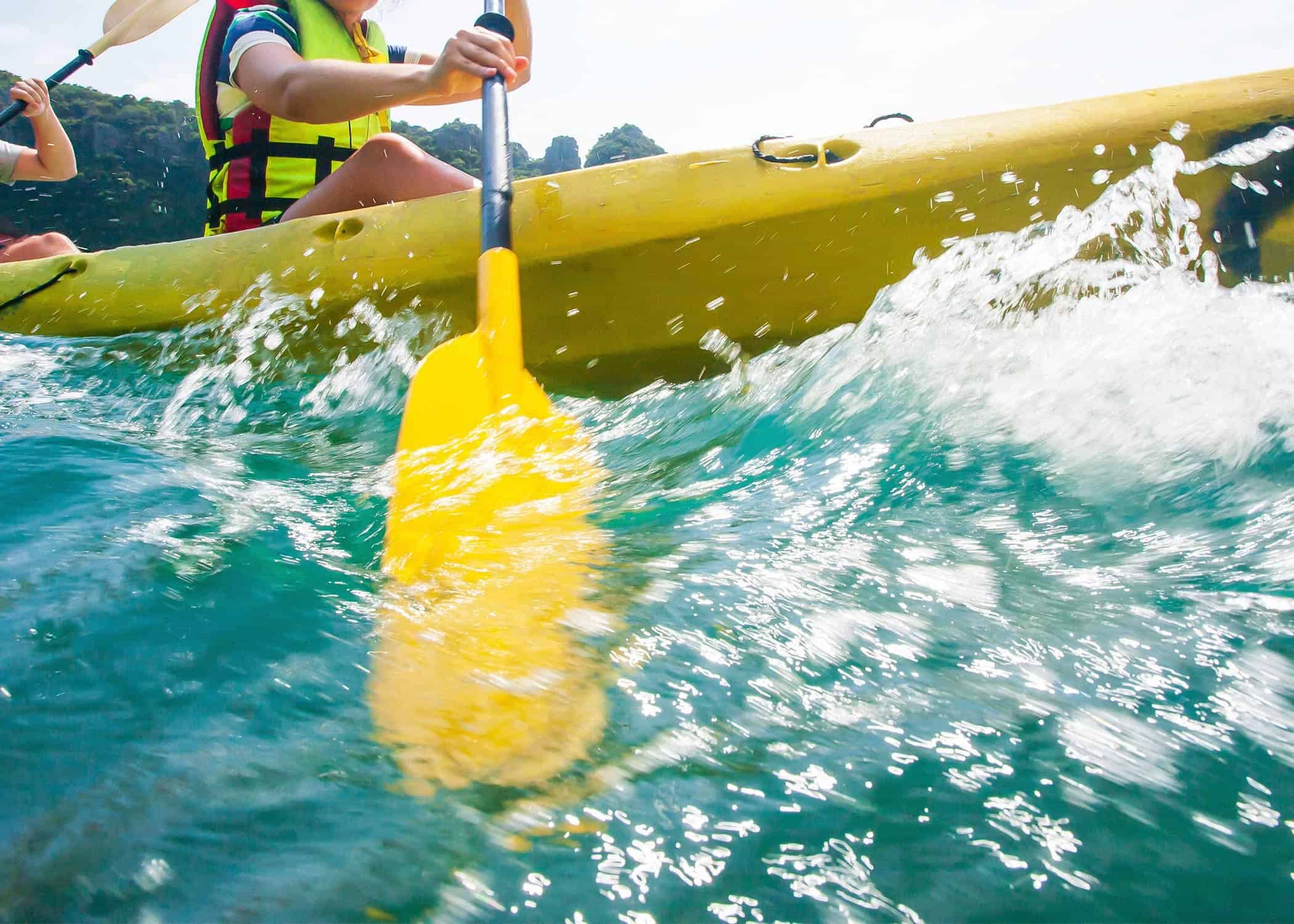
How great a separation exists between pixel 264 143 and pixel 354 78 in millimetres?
→ 456

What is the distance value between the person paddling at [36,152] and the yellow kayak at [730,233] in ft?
6.84

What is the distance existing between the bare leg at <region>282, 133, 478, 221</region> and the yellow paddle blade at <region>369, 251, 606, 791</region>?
725 mm

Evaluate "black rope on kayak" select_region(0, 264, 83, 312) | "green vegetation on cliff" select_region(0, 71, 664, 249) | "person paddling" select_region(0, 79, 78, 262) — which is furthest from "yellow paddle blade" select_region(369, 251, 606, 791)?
"green vegetation on cliff" select_region(0, 71, 664, 249)

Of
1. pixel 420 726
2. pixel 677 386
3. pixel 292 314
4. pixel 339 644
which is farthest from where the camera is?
pixel 292 314

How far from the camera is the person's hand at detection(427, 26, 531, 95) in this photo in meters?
1.87

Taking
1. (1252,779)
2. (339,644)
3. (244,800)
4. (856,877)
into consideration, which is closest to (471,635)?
(339,644)

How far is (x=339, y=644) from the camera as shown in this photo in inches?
27.8

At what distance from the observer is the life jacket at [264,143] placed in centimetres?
215

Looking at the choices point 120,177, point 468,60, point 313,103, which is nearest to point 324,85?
point 313,103

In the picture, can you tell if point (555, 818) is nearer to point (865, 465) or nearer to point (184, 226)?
point (865, 465)

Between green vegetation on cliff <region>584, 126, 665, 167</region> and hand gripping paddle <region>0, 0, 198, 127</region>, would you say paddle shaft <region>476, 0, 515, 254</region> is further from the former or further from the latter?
green vegetation on cliff <region>584, 126, 665, 167</region>

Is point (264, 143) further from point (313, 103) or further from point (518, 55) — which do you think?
point (518, 55)

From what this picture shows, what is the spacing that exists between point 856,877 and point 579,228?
1.50 m

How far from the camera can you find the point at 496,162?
6.01 ft
